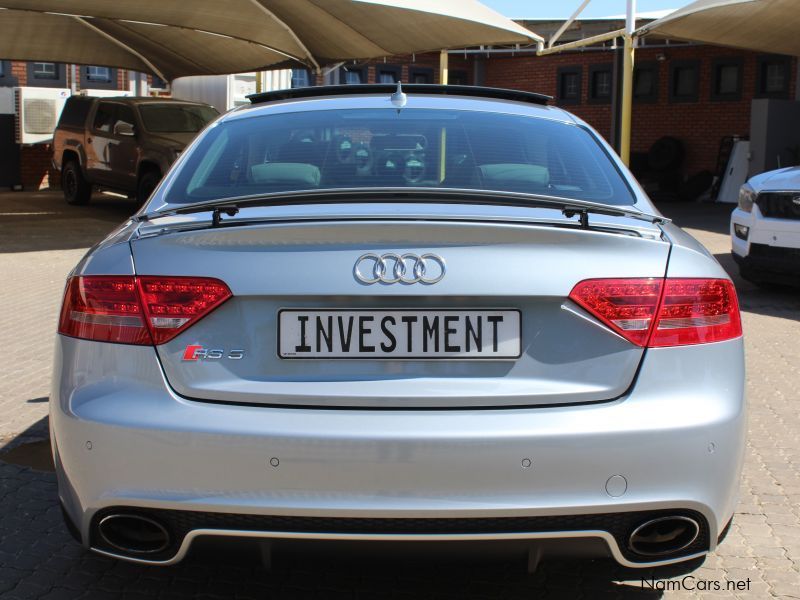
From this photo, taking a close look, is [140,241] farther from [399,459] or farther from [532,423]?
[532,423]

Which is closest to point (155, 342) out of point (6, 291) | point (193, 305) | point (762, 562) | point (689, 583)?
point (193, 305)

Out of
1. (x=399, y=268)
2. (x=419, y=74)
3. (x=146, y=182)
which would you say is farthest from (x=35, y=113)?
(x=399, y=268)

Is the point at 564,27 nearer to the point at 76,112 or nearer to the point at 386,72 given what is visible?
the point at 76,112

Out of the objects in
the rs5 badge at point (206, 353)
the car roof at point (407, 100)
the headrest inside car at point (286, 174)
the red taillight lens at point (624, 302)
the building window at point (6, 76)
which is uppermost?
the building window at point (6, 76)

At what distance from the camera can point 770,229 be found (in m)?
9.73

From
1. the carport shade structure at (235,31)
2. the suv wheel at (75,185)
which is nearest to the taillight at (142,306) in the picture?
the carport shade structure at (235,31)

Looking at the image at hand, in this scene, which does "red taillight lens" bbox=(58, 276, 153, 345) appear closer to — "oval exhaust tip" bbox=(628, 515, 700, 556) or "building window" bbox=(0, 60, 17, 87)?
"oval exhaust tip" bbox=(628, 515, 700, 556)

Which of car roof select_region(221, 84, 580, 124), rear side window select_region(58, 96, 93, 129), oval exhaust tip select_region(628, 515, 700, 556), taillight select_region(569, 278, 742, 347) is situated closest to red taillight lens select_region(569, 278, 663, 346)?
taillight select_region(569, 278, 742, 347)

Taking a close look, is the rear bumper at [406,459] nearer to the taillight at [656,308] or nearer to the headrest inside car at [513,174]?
the taillight at [656,308]

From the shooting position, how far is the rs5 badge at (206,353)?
2736 mm

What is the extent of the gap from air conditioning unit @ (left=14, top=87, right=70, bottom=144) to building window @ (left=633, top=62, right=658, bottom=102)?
14.3 m

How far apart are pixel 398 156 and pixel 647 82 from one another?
2598 centimetres

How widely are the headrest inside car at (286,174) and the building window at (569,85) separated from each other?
27.4 meters

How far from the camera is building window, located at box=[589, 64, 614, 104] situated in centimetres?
2923
